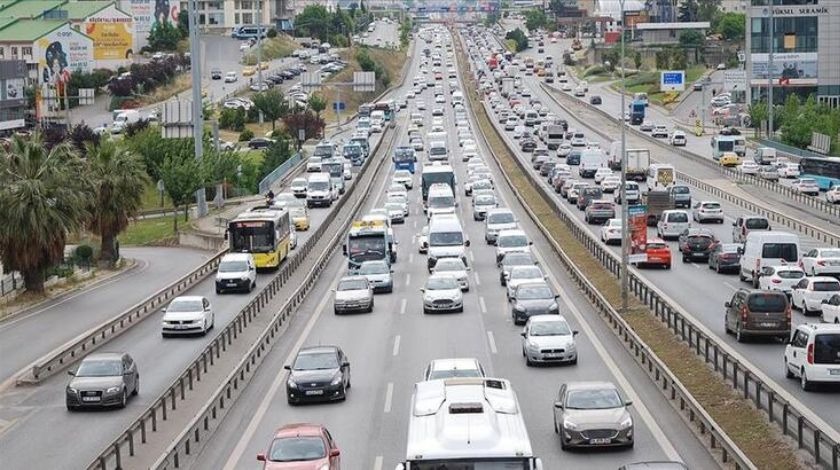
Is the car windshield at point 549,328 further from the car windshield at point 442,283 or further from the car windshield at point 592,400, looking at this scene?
the car windshield at point 442,283

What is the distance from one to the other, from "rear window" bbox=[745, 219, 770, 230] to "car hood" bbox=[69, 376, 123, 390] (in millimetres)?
36050

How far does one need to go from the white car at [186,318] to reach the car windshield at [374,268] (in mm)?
9848

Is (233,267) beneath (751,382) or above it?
beneath

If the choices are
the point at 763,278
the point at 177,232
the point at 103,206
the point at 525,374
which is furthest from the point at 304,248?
the point at 525,374

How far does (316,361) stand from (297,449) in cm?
1063

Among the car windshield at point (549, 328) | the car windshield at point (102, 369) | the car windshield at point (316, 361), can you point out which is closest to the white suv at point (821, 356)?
the car windshield at point (549, 328)

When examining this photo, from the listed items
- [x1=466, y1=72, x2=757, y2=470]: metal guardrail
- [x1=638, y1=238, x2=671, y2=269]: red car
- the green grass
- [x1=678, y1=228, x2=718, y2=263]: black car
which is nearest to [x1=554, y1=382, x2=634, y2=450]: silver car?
[x1=466, y1=72, x2=757, y2=470]: metal guardrail

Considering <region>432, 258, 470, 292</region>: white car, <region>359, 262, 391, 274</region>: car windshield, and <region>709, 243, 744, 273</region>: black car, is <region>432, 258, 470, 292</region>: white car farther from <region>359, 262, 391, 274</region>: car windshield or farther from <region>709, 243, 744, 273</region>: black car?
<region>709, 243, 744, 273</region>: black car

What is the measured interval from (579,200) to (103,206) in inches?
1041

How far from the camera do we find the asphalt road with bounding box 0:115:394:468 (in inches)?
1247

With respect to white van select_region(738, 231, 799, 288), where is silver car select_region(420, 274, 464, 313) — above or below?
below

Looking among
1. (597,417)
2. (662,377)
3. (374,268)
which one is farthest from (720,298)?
(597,417)

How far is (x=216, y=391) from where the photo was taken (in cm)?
3475

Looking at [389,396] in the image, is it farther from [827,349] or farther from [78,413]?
[827,349]
